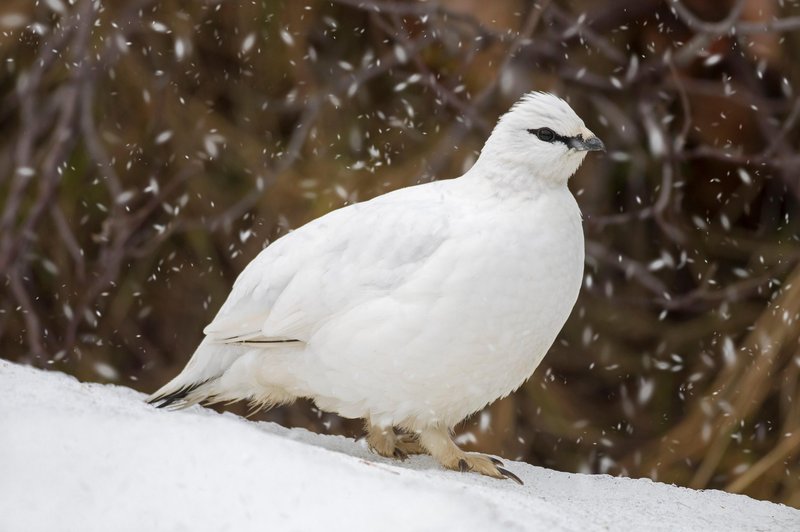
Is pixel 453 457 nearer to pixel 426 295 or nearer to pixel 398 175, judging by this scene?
pixel 426 295

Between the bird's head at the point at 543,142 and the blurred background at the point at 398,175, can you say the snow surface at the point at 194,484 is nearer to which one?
the bird's head at the point at 543,142

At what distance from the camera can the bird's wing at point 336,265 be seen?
8.50 ft

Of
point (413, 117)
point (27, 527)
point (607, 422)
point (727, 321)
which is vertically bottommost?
point (607, 422)

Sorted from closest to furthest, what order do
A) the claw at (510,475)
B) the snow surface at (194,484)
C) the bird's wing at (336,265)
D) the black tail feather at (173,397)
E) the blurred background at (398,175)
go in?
the snow surface at (194,484) → the bird's wing at (336,265) → the claw at (510,475) → the black tail feather at (173,397) → the blurred background at (398,175)

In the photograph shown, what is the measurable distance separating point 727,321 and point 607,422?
0.55m

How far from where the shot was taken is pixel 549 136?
103 inches

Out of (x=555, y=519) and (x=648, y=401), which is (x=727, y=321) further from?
(x=555, y=519)

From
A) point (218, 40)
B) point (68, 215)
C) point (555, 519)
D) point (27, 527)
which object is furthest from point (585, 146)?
point (68, 215)

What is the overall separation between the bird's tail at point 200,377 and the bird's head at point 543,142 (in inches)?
32.1

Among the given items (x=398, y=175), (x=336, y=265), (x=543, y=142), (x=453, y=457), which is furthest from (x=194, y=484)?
(x=398, y=175)

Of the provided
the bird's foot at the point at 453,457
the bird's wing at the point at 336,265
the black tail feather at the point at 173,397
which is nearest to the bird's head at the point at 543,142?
the bird's wing at the point at 336,265

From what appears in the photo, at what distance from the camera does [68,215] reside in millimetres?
4125

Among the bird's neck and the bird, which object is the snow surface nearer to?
the bird

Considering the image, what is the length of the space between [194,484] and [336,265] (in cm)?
92
